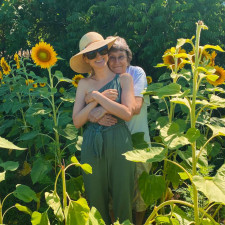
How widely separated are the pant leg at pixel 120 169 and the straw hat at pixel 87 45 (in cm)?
52

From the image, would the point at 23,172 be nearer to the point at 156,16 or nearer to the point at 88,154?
the point at 88,154

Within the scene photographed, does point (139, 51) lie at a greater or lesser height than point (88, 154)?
greater

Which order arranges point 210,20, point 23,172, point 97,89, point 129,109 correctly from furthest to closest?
point 210,20
point 23,172
point 97,89
point 129,109

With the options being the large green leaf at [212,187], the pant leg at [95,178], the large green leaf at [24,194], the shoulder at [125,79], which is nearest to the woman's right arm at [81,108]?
the pant leg at [95,178]

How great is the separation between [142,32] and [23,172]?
7.62ft

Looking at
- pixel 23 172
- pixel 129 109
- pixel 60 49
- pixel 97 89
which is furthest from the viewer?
pixel 60 49

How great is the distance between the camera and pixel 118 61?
7.31 feet

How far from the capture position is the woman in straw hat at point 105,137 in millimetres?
1993

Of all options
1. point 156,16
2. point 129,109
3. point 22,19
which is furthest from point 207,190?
point 22,19

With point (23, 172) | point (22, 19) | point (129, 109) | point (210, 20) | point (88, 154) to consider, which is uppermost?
point (22, 19)

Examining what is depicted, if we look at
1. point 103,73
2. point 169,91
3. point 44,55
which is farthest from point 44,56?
point 169,91

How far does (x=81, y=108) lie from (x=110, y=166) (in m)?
0.40

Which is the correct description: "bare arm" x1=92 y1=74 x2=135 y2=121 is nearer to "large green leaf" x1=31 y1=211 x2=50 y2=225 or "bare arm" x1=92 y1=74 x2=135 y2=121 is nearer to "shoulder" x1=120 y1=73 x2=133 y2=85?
"shoulder" x1=120 y1=73 x2=133 y2=85

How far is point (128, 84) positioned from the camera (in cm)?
203
